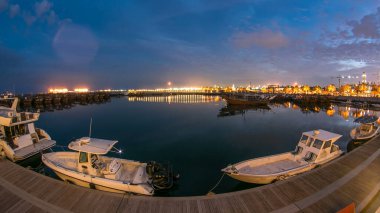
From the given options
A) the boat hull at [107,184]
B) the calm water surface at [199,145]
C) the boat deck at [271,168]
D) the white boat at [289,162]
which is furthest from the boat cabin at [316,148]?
the boat hull at [107,184]

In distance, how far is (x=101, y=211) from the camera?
22.4 feet

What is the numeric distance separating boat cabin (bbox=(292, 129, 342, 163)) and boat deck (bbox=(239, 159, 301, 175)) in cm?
102

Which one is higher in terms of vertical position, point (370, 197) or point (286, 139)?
point (370, 197)

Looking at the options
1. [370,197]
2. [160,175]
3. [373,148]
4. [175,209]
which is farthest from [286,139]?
[175,209]

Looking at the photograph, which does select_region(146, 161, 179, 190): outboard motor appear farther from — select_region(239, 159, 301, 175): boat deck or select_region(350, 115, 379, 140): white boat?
select_region(350, 115, 379, 140): white boat

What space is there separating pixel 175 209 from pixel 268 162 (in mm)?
7681

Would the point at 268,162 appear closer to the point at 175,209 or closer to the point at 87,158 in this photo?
the point at 175,209

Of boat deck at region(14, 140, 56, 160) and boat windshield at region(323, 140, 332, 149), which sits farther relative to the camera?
boat deck at region(14, 140, 56, 160)

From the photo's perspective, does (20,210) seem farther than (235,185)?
No

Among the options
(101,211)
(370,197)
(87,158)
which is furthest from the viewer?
(87,158)

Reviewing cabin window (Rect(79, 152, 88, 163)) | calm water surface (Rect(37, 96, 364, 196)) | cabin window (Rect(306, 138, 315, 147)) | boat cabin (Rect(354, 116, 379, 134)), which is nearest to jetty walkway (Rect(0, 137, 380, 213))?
cabin window (Rect(79, 152, 88, 163))

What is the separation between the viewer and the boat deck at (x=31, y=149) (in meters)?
14.4

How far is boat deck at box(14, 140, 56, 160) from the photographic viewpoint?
1436 cm

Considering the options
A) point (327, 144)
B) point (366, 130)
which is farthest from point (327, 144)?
point (366, 130)
